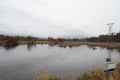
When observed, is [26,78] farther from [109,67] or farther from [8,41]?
[8,41]

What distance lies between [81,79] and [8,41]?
45.0 meters

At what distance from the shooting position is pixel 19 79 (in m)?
11.2

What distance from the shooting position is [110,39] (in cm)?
6162

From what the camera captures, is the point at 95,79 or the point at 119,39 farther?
the point at 119,39

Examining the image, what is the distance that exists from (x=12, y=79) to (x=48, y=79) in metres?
Answer: 3.93

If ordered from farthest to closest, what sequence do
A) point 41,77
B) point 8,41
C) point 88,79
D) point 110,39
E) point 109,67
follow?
point 110,39, point 8,41, point 88,79, point 41,77, point 109,67

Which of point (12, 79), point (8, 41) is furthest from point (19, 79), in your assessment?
point (8, 41)

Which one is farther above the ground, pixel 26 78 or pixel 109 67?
pixel 109 67

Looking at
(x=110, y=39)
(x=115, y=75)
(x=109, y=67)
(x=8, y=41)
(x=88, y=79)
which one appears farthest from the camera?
(x=110, y=39)

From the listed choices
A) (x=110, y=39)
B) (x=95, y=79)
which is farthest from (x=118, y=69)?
(x=110, y=39)

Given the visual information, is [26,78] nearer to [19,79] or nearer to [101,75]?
[19,79]

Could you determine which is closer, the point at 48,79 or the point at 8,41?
the point at 48,79

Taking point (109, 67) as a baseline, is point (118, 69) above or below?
below

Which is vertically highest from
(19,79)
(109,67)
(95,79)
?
(109,67)
